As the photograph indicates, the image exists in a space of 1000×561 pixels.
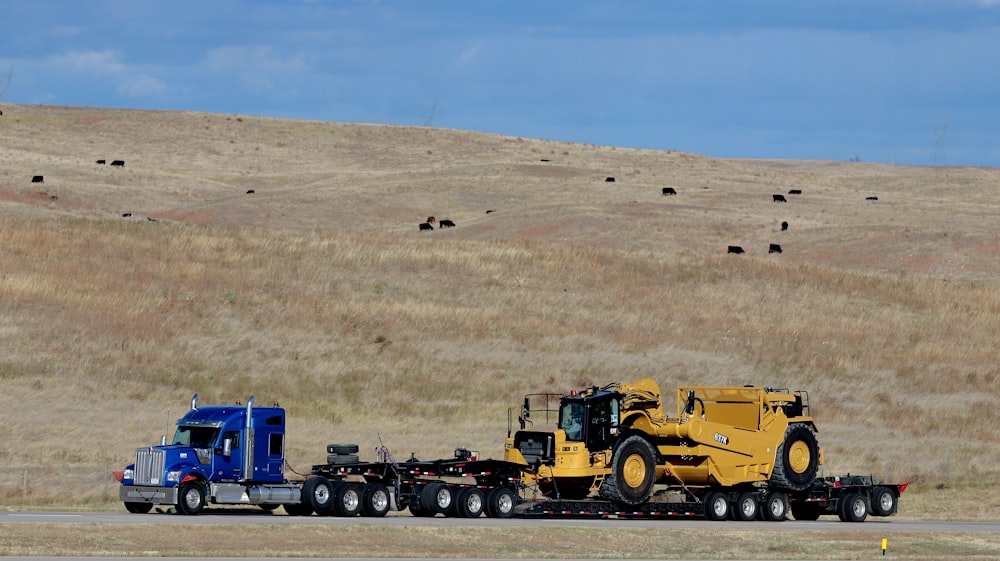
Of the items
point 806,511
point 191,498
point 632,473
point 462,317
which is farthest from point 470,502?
point 462,317

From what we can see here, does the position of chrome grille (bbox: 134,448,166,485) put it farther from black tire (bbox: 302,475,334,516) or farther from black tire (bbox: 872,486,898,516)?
black tire (bbox: 872,486,898,516)

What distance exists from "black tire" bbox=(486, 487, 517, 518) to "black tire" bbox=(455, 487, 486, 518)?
0.52 ft

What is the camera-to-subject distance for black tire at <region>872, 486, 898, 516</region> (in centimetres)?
3569

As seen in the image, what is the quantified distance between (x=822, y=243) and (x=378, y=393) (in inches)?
1861

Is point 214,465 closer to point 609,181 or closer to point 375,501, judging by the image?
point 375,501

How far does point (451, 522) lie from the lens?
30.7m

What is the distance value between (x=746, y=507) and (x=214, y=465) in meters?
12.6

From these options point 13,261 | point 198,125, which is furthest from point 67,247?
point 198,125

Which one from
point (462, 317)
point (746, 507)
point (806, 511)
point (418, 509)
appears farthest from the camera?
point (462, 317)

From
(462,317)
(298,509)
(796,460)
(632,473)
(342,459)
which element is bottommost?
(298,509)

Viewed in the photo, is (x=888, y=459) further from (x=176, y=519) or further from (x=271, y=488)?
(x=176, y=519)

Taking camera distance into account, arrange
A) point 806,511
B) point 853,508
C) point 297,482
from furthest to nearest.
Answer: point 806,511 → point 853,508 → point 297,482

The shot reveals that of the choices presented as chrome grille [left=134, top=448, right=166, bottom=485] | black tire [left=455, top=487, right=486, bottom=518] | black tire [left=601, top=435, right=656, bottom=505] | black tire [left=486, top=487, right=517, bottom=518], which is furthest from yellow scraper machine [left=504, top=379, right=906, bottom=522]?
chrome grille [left=134, top=448, right=166, bottom=485]

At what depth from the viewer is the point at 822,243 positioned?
92.9 m
